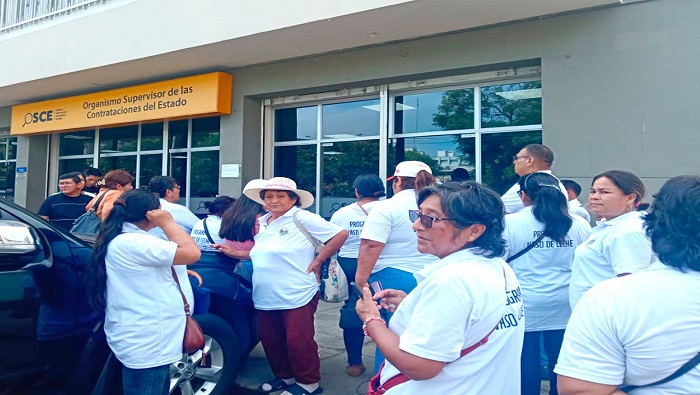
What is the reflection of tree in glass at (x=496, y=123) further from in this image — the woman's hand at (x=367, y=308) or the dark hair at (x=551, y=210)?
the woman's hand at (x=367, y=308)

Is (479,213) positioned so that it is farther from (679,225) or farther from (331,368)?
(331,368)

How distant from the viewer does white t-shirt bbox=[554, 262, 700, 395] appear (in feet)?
4.66

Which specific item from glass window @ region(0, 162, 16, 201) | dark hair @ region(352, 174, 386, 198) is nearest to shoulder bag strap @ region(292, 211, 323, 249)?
dark hair @ region(352, 174, 386, 198)

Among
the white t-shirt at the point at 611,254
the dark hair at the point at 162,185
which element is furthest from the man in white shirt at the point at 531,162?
the dark hair at the point at 162,185

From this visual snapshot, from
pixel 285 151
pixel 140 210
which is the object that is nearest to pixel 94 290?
pixel 140 210

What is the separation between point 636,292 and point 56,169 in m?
14.4

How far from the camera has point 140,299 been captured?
284cm

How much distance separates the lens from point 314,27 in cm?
739

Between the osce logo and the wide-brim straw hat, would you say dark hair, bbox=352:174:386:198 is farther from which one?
the osce logo

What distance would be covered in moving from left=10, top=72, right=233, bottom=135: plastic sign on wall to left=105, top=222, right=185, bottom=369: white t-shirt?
22.6 ft

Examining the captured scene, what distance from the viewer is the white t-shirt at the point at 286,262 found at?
398 cm

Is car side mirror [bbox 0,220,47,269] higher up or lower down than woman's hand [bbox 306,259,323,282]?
higher up

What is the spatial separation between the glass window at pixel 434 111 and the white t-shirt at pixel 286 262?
449 centimetres

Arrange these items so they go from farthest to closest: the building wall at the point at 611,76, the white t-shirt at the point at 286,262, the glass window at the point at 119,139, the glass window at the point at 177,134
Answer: the glass window at the point at 119,139 → the glass window at the point at 177,134 → the building wall at the point at 611,76 → the white t-shirt at the point at 286,262
